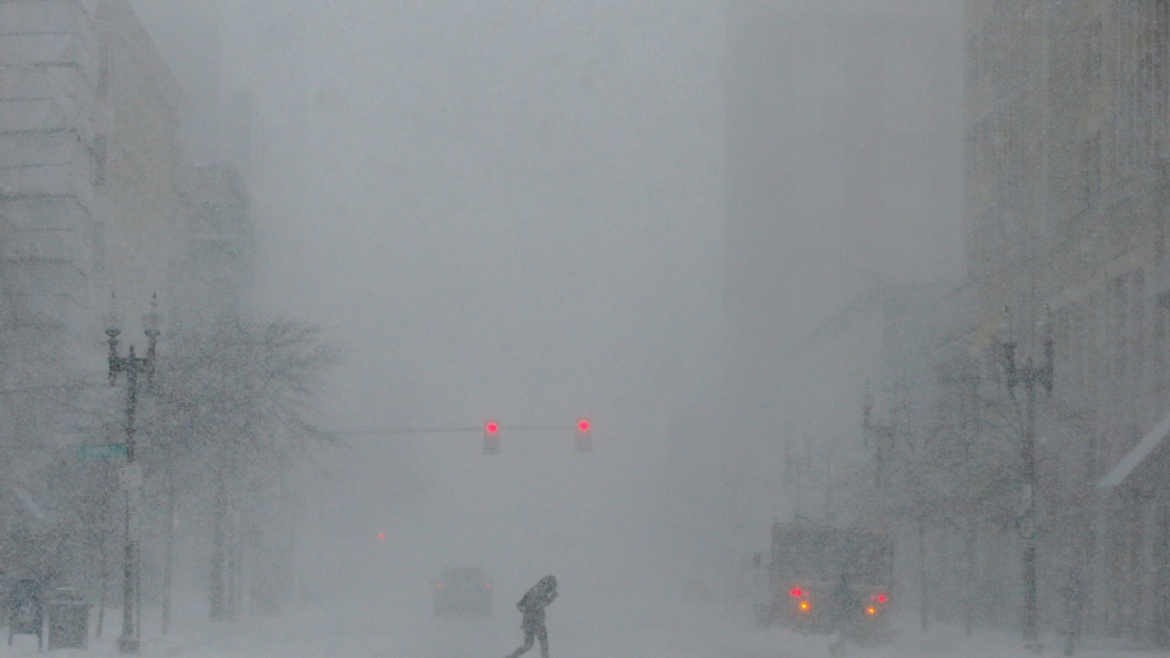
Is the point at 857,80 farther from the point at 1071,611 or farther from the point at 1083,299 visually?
the point at 1071,611

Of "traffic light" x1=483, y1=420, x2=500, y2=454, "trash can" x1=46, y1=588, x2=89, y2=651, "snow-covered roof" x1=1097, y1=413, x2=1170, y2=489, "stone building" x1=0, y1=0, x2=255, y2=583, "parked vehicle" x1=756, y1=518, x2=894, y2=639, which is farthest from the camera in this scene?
"stone building" x1=0, y1=0, x2=255, y2=583

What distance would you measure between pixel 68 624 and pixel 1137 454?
23083 mm

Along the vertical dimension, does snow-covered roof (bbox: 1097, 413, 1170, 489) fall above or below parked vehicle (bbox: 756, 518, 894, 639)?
above

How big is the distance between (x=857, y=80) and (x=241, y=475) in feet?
415

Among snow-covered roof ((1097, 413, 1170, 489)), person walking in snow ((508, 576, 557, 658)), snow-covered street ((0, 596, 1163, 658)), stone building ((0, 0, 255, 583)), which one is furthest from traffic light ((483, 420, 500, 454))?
person walking in snow ((508, 576, 557, 658))

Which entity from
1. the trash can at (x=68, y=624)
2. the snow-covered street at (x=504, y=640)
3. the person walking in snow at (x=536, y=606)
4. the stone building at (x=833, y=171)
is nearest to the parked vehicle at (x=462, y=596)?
the snow-covered street at (x=504, y=640)

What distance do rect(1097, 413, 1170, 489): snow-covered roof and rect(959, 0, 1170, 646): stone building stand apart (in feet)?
0.38

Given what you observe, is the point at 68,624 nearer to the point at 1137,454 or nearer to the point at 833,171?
the point at 1137,454

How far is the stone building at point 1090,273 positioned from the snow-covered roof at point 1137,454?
0.12 metres

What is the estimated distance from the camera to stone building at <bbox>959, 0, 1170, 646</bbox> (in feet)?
118

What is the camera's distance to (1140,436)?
120 feet

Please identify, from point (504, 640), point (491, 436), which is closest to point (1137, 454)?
point (504, 640)

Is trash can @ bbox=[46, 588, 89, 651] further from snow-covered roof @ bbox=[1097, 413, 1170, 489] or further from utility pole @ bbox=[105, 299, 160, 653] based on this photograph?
snow-covered roof @ bbox=[1097, 413, 1170, 489]

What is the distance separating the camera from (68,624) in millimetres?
25453
